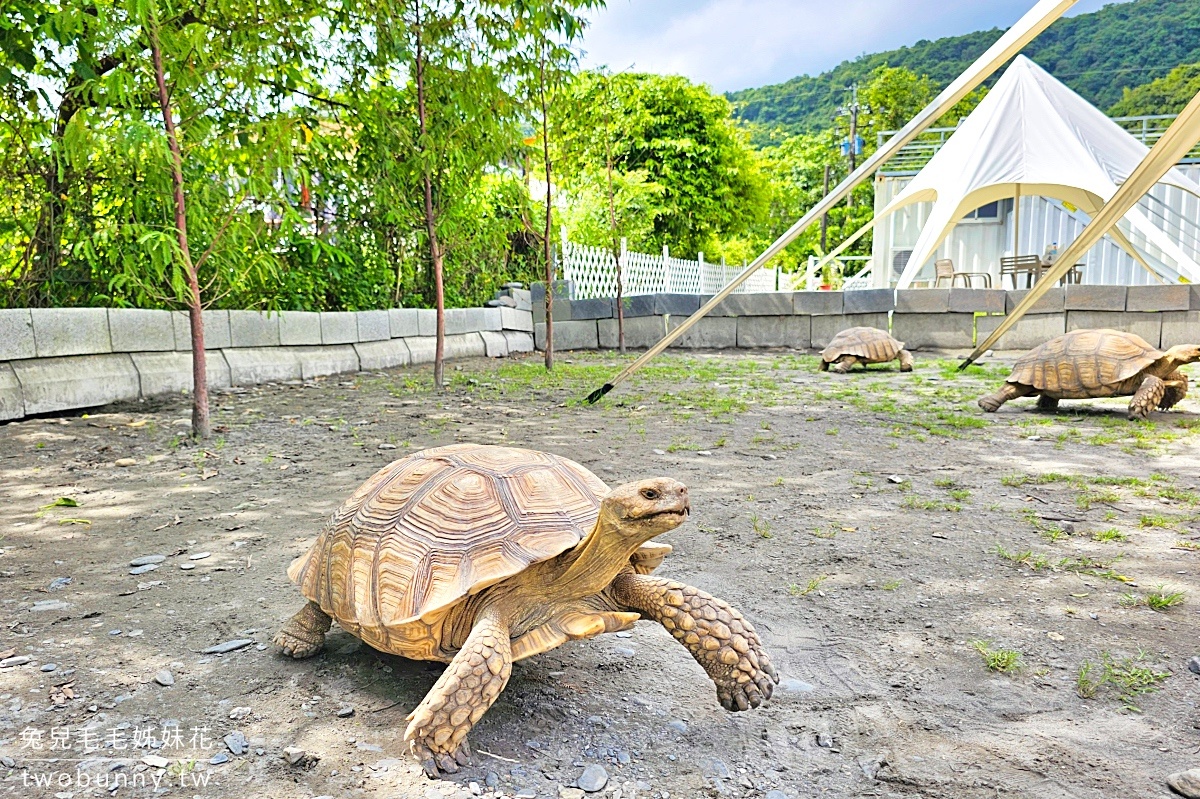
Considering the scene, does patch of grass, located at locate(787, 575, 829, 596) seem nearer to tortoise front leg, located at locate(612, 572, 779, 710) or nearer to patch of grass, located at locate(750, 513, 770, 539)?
patch of grass, located at locate(750, 513, 770, 539)

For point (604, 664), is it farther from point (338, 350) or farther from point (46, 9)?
point (338, 350)

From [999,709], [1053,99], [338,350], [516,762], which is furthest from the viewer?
[1053,99]

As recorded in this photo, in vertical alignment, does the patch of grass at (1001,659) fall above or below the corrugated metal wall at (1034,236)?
below

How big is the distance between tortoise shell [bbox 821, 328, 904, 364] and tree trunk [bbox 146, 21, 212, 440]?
7863mm

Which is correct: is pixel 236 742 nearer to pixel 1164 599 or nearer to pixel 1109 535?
pixel 1164 599

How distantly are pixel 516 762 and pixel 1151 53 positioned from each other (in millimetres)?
61259

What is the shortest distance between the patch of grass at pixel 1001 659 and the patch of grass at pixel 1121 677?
17 cm

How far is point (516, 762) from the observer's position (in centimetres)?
195

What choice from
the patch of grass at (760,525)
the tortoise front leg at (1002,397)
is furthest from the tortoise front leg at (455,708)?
the tortoise front leg at (1002,397)

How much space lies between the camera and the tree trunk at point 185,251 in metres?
5.20

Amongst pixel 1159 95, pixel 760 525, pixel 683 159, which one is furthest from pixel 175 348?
pixel 1159 95

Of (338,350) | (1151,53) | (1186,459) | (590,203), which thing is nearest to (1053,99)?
(590,203)

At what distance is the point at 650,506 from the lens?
187 centimetres

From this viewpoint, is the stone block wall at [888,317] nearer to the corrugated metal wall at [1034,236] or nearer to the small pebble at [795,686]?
the corrugated metal wall at [1034,236]
